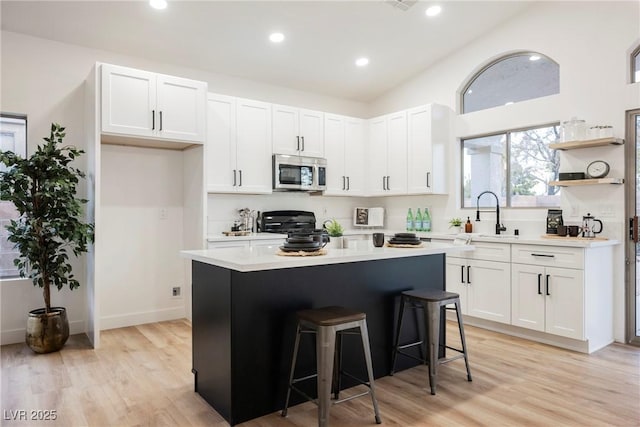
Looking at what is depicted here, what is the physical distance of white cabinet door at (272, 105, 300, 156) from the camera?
5004 millimetres

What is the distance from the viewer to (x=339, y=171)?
18.4 ft

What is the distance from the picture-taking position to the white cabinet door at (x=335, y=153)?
5488 mm

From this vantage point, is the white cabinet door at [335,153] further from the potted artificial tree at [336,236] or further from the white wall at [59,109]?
the potted artificial tree at [336,236]

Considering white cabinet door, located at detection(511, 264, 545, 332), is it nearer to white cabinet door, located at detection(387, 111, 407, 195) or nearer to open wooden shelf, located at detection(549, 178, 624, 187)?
open wooden shelf, located at detection(549, 178, 624, 187)

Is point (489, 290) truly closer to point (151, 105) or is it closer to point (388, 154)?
point (388, 154)

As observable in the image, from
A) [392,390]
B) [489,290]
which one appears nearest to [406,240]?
[392,390]

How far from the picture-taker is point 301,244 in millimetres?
2533

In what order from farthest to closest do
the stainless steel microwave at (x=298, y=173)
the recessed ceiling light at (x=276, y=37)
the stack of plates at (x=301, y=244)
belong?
1. the stainless steel microwave at (x=298, y=173)
2. the recessed ceiling light at (x=276, y=37)
3. the stack of plates at (x=301, y=244)

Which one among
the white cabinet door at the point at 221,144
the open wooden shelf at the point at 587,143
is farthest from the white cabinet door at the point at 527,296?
the white cabinet door at the point at 221,144

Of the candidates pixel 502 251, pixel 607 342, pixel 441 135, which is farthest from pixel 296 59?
pixel 607 342

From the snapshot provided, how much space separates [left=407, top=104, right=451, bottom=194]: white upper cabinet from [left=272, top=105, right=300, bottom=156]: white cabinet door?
1446 mm

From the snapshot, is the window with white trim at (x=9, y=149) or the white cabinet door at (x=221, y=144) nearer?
the window with white trim at (x=9, y=149)

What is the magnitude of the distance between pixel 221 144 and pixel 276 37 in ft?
4.25

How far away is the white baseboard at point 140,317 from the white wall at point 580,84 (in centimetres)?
367
